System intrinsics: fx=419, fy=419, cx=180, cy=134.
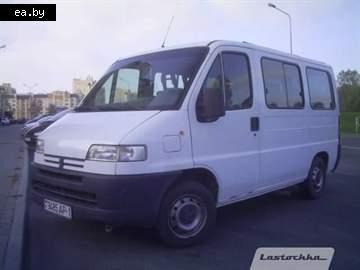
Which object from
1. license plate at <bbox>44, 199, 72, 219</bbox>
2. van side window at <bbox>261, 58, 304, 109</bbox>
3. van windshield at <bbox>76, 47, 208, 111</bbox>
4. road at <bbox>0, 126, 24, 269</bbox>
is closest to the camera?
license plate at <bbox>44, 199, 72, 219</bbox>

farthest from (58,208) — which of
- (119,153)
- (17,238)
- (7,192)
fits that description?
(7,192)

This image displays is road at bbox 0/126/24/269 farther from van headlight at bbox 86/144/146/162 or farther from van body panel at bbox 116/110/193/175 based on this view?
van body panel at bbox 116/110/193/175

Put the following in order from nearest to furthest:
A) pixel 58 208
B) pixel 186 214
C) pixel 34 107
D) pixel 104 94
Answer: pixel 58 208, pixel 186 214, pixel 104 94, pixel 34 107

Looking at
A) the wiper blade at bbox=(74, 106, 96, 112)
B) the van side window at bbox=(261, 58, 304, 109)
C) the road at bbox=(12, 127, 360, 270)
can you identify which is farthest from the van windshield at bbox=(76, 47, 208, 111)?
the road at bbox=(12, 127, 360, 270)

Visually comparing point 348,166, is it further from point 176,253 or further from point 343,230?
point 176,253

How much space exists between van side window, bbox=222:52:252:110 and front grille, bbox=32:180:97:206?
198 centimetres

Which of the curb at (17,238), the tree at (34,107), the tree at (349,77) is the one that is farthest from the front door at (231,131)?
the tree at (34,107)

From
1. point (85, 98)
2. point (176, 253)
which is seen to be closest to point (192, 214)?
point (176, 253)

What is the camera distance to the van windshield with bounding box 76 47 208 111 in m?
4.79

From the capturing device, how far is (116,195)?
13.7ft

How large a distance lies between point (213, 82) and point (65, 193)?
2101mm

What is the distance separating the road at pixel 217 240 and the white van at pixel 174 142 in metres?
0.35

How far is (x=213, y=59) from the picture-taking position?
Answer: 16.5ft

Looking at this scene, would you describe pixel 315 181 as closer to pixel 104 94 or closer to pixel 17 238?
pixel 104 94
